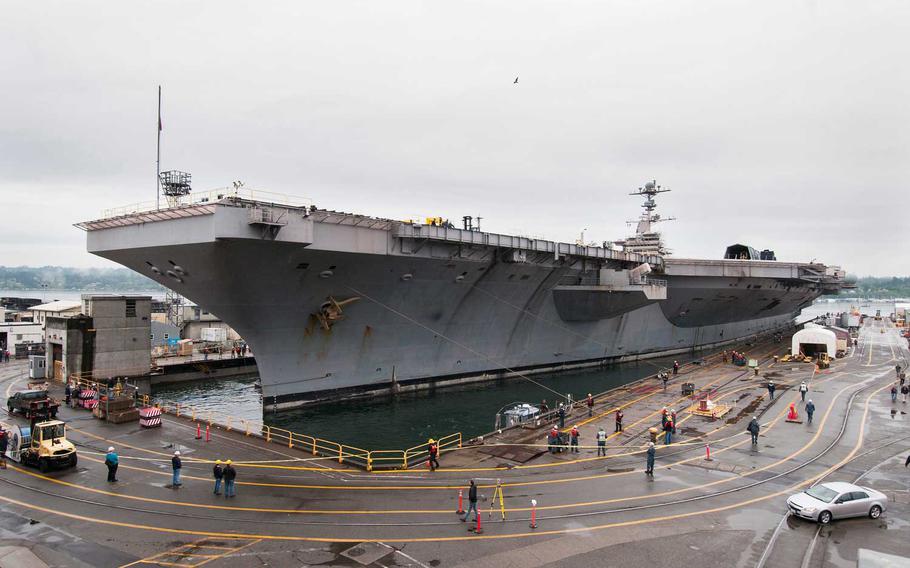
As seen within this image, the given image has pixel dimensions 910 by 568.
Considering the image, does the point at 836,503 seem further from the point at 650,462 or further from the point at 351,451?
the point at 351,451

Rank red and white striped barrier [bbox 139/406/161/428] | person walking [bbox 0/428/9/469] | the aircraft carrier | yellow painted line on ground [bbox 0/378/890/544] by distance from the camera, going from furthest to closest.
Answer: red and white striped barrier [bbox 139/406/161/428], the aircraft carrier, person walking [bbox 0/428/9/469], yellow painted line on ground [bbox 0/378/890/544]

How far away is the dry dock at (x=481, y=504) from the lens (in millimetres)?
9523

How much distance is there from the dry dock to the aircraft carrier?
517cm

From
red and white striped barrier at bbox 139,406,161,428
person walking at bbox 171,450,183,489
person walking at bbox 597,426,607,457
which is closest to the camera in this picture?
person walking at bbox 171,450,183,489

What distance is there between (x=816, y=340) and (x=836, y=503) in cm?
3026

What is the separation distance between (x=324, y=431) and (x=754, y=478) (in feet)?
48.1

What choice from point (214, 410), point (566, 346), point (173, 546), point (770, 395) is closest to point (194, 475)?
point (173, 546)

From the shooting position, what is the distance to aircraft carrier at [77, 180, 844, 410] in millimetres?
17844

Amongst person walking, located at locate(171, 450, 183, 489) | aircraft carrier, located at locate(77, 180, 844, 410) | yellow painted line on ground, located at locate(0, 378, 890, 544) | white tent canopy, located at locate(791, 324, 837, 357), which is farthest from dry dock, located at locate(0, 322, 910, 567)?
white tent canopy, located at locate(791, 324, 837, 357)

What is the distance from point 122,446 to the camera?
1636 cm

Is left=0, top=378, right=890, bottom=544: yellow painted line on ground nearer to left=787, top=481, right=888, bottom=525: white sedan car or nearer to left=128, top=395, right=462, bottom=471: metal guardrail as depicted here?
left=787, top=481, right=888, bottom=525: white sedan car

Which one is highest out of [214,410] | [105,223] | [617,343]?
[105,223]

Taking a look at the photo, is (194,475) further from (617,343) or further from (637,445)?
(617,343)

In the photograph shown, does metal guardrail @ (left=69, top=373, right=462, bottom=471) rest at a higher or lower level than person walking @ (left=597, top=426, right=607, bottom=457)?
lower
